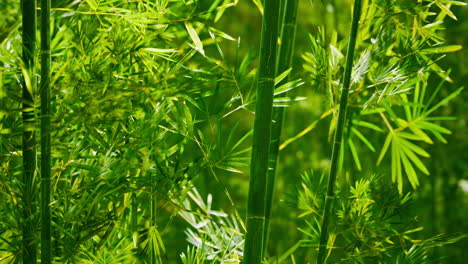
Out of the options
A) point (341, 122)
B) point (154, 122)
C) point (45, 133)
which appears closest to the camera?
point (45, 133)

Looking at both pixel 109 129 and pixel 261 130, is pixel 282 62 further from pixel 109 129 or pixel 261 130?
pixel 109 129

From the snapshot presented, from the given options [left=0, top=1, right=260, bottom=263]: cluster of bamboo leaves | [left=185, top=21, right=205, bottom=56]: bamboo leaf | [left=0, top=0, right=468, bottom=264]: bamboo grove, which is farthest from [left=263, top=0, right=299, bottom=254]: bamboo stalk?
[left=185, top=21, right=205, bottom=56]: bamboo leaf

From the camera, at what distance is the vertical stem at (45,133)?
85cm

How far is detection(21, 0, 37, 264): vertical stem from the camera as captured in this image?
2.90 ft

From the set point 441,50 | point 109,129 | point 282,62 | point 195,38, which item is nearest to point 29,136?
point 109,129

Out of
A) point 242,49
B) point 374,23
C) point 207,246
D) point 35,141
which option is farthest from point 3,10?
point 242,49

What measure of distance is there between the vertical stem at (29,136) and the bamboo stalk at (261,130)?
40cm

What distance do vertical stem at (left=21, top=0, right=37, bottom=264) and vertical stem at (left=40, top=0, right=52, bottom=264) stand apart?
20mm

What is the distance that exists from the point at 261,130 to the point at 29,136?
1.37ft

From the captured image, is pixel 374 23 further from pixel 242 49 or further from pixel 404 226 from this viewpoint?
A: pixel 242 49

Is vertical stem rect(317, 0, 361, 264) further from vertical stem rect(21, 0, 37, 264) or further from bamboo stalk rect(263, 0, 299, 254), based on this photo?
vertical stem rect(21, 0, 37, 264)

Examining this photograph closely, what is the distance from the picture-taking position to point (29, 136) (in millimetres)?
918

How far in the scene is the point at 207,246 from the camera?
128 cm

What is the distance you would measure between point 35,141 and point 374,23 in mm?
824
